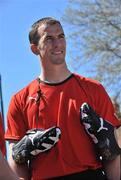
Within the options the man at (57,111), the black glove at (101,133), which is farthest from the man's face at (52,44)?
the black glove at (101,133)

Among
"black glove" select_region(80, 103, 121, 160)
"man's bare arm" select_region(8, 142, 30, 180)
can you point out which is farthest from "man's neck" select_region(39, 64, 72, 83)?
"man's bare arm" select_region(8, 142, 30, 180)

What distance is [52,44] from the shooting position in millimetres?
3354

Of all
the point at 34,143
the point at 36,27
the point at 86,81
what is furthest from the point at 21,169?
the point at 36,27

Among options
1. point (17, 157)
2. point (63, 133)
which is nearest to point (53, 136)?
point (63, 133)

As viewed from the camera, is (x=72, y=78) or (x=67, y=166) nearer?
(x=67, y=166)

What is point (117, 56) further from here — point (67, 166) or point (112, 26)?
point (67, 166)

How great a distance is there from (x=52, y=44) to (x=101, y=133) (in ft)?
2.27

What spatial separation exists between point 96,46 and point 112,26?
1.32 meters

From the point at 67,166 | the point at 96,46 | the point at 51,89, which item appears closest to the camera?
the point at 67,166

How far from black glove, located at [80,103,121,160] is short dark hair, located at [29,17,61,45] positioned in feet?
2.17

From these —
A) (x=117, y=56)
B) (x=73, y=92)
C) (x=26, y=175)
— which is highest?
(x=117, y=56)

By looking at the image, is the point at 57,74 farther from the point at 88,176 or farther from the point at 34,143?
the point at 88,176

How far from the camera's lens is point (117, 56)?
2486 cm

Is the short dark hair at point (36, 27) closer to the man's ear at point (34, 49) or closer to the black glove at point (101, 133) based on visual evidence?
the man's ear at point (34, 49)
